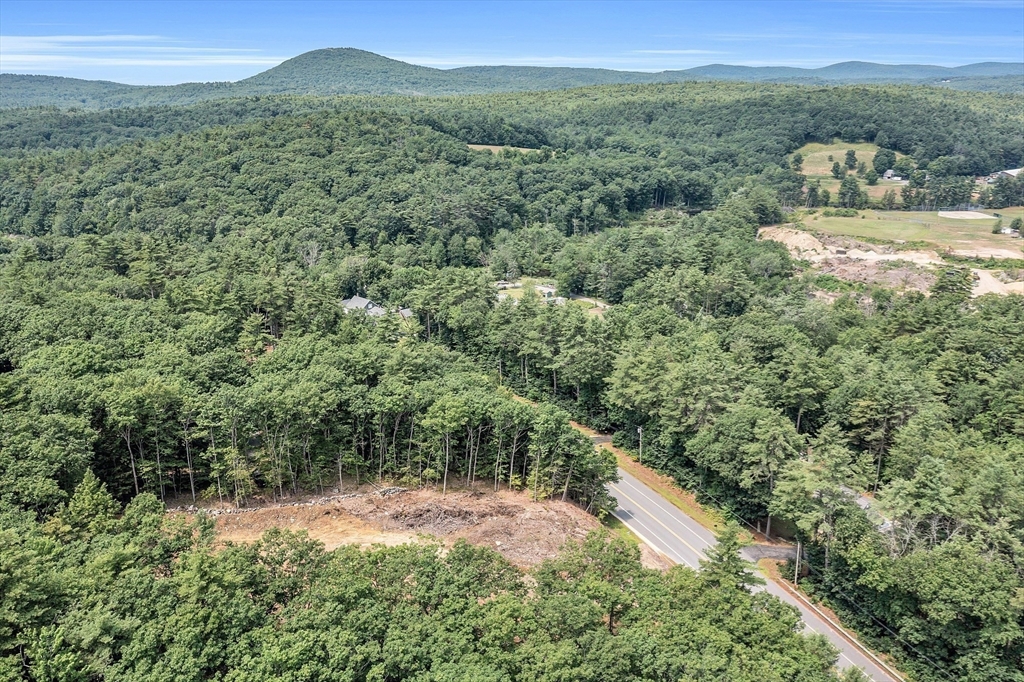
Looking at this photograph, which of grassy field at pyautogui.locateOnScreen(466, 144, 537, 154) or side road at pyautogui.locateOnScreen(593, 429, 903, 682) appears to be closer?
side road at pyautogui.locateOnScreen(593, 429, 903, 682)

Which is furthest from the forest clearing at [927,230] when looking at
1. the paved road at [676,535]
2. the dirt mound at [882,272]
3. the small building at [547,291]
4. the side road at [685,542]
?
the side road at [685,542]

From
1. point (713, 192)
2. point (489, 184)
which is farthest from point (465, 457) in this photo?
point (713, 192)

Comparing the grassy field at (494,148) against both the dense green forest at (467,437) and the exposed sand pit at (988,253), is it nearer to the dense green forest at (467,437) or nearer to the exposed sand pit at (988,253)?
the dense green forest at (467,437)

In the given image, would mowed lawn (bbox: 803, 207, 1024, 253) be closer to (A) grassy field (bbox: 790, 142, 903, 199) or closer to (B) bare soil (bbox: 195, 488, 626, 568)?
(A) grassy field (bbox: 790, 142, 903, 199)

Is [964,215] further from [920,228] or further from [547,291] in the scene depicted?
[547,291]

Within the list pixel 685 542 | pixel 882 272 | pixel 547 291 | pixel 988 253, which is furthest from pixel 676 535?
pixel 988 253

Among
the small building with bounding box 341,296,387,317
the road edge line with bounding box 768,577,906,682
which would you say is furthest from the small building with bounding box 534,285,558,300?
the road edge line with bounding box 768,577,906,682
